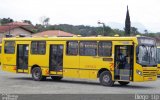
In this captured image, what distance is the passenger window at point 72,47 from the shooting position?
26745 mm

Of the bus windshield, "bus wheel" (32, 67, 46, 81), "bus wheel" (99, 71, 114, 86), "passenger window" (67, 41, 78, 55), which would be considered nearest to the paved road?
"bus wheel" (99, 71, 114, 86)

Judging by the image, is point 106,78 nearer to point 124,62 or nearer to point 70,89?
point 124,62

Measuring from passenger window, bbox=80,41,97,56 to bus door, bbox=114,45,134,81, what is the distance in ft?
4.87

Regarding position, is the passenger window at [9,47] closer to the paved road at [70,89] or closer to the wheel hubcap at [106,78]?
the paved road at [70,89]

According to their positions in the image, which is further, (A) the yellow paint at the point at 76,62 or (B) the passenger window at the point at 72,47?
(B) the passenger window at the point at 72,47

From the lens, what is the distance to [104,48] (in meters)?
25.2

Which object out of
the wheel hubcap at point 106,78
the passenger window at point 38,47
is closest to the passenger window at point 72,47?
the passenger window at point 38,47

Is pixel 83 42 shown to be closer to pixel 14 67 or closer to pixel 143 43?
pixel 143 43

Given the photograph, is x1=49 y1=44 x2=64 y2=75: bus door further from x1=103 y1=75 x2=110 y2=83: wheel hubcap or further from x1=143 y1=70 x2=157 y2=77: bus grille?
x1=143 y1=70 x2=157 y2=77: bus grille

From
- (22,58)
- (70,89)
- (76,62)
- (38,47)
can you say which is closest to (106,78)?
(76,62)

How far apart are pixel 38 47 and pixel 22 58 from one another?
1.53m

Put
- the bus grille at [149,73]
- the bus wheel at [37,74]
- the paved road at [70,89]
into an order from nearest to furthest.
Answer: the paved road at [70,89] → the bus grille at [149,73] → the bus wheel at [37,74]

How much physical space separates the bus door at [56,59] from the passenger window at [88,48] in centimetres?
159

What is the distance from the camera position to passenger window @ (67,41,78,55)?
26.7 m
